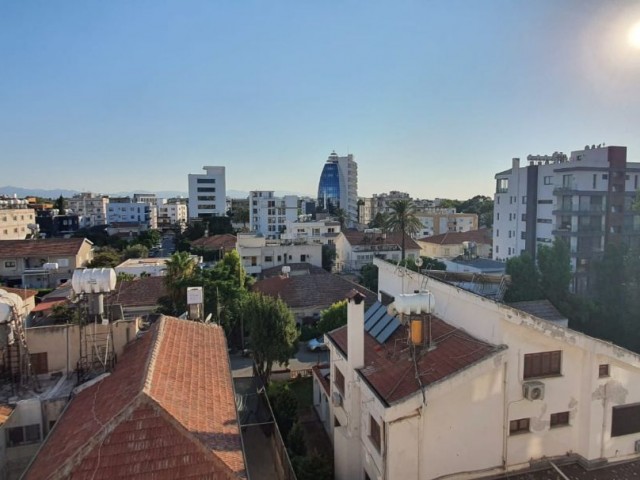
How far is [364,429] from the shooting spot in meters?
13.3

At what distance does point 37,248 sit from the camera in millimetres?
48844

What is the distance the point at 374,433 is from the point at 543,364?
5208 mm

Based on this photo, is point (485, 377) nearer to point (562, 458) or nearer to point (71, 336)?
point (562, 458)

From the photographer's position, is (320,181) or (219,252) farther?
(320,181)

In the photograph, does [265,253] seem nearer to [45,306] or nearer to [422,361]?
[45,306]

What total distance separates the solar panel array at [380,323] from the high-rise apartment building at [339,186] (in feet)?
392

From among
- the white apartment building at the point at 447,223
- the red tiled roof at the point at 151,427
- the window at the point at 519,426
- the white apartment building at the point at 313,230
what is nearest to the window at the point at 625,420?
the window at the point at 519,426

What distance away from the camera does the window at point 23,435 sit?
11.5 meters

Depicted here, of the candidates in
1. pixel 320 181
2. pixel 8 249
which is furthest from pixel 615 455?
pixel 320 181

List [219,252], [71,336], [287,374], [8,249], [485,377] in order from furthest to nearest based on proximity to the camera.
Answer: [219,252], [8,249], [287,374], [71,336], [485,377]

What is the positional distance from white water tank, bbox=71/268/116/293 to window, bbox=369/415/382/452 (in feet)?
30.2

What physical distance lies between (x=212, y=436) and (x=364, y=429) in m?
5.69

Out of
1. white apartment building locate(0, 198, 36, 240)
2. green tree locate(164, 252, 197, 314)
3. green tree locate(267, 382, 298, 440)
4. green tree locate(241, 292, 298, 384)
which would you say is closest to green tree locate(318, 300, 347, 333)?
green tree locate(241, 292, 298, 384)

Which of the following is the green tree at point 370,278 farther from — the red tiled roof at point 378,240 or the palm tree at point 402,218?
the red tiled roof at point 378,240
